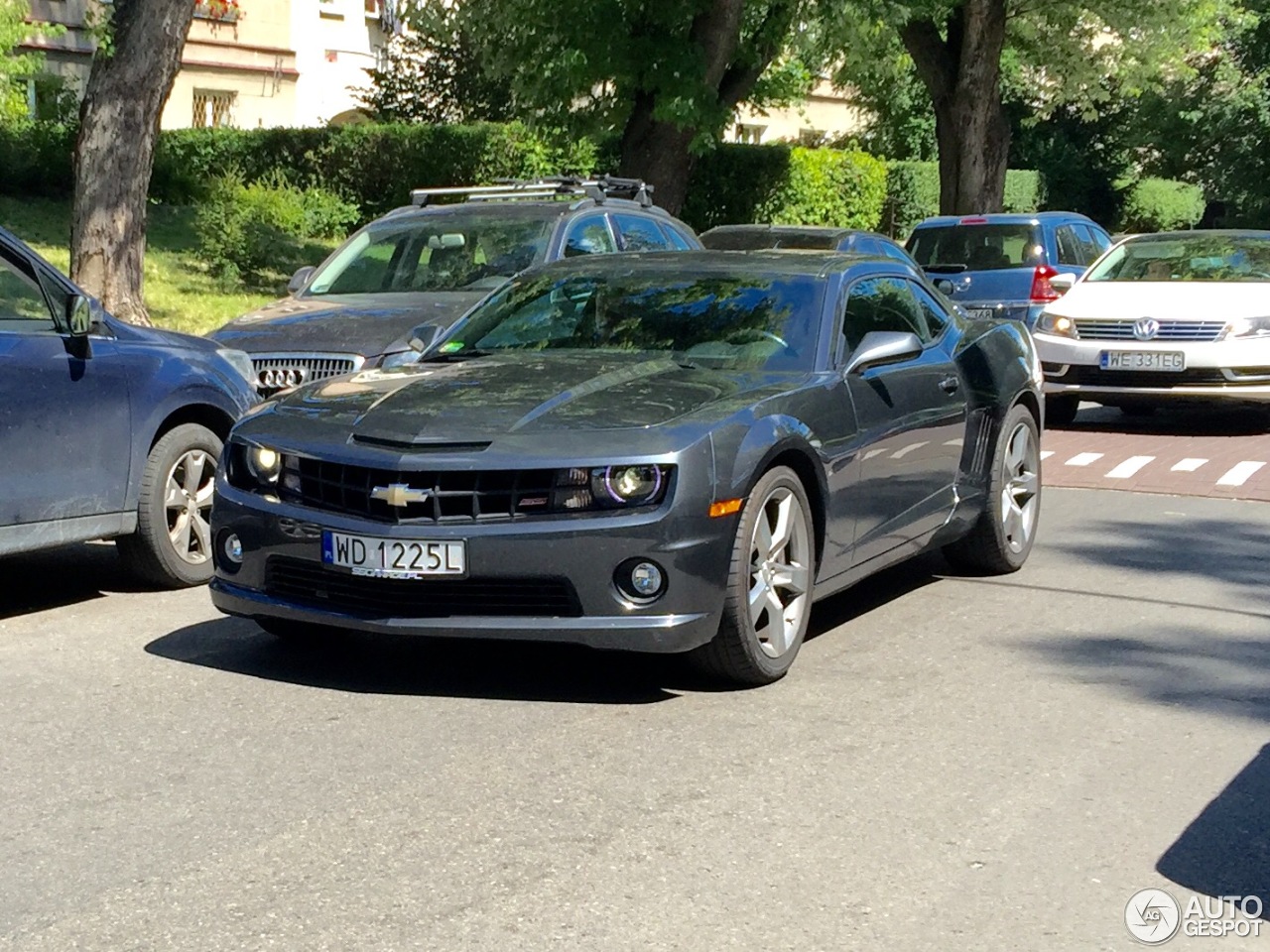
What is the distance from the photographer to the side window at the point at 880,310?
7461mm

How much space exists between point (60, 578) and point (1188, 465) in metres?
7.67

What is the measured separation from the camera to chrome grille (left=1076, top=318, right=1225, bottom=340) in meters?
14.5

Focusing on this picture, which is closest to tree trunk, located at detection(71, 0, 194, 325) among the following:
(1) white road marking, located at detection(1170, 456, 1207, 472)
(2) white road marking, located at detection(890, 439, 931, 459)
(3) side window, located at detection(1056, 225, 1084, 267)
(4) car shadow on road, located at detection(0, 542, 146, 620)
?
(4) car shadow on road, located at detection(0, 542, 146, 620)

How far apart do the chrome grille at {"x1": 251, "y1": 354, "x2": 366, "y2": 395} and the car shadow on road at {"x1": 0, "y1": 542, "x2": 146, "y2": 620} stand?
4.88 ft

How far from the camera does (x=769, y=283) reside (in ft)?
24.2

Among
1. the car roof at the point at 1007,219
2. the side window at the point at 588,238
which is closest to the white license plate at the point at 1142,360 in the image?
the side window at the point at 588,238

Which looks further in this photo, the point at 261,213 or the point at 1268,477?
the point at 261,213

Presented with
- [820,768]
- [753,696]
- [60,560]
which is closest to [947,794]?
[820,768]

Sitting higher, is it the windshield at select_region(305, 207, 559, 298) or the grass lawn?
the windshield at select_region(305, 207, 559, 298)

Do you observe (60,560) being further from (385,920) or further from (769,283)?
(385,920)

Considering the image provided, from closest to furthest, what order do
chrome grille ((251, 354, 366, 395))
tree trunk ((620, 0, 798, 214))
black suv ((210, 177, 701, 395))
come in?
1. chrome grille ((251, 354, 366, 395))
2. black suv ((210, 177, 701, 395))
3. tree trunk ((620, 0, 798, 214))

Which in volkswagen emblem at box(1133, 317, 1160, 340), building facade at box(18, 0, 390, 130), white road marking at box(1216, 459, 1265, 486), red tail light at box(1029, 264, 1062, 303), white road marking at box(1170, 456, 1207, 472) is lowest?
white road marking at box(1170, 456, 1207, 472)

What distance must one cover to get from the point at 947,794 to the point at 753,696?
1.21 meters
